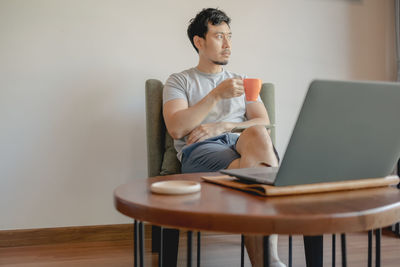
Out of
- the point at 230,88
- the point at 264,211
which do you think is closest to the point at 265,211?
the point at 264,211

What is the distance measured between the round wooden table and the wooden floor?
3.64 ft

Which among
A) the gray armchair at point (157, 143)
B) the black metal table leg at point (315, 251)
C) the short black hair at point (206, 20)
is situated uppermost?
the short black hair at point (206, 20)

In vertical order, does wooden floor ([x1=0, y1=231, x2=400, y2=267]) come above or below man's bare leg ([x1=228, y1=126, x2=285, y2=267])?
below

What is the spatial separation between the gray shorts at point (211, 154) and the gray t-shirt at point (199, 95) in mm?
181

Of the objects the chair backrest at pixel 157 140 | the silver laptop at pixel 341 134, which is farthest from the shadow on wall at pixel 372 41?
the silver laptop at pixel 341 134

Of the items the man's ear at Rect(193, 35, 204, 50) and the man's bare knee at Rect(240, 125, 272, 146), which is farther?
the man's ear at Rect(193, 35, 204, 50)

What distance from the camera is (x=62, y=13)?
1.97 m

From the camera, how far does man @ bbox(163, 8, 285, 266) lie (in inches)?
49.1

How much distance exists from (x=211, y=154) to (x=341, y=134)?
2.64 feet

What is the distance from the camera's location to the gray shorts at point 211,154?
1372mm

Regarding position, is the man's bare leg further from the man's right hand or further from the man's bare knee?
the man's right hand

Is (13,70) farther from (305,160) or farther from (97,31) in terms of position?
(305,160)

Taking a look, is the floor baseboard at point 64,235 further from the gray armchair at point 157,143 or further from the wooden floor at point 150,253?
the gray armchair at point 157,143

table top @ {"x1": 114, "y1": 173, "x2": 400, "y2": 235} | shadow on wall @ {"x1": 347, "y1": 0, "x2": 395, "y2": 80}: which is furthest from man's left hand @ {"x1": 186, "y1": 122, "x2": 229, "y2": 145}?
shadow on wall @ {"x1": 347, "y1": 0, "x2": 395, "y2": 80}
